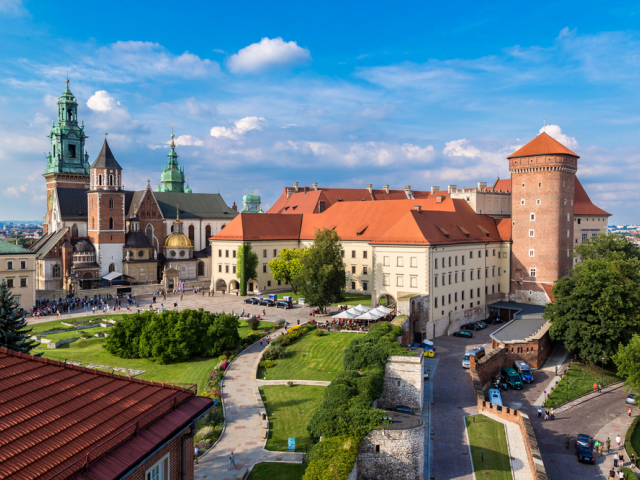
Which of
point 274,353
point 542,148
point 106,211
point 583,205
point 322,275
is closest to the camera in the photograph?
point 274,353

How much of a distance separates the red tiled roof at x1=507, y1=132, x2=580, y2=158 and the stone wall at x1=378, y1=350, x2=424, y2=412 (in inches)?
1614

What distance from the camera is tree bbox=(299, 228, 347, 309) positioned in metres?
53.9

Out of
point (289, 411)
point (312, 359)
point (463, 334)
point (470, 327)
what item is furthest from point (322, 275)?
point (289, 411)

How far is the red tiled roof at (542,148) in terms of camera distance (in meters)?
63.6

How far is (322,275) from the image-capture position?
53.7 metres

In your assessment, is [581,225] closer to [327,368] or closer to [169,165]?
[327,368]

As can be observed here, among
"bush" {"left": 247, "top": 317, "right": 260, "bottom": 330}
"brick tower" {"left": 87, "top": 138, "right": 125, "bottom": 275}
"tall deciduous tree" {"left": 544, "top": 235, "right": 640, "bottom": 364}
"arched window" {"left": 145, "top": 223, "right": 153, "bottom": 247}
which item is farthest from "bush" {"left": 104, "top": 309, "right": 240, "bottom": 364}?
"arched window" {"left": 145, "top": 223, "right": 153, "bottom": 247}

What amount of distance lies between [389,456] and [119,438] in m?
18.0

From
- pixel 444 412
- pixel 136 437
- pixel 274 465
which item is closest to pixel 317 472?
pixel 274 465

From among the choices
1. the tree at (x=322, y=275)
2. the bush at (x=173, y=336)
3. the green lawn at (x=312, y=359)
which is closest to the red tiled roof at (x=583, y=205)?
the tree at (x=322, y=275)

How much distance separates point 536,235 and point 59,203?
236 ft

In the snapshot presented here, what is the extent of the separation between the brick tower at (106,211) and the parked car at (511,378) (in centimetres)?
6004

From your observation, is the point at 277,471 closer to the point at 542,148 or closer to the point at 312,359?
the point at 312,359

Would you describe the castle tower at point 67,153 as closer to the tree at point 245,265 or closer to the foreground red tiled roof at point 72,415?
the tree at point 245,265
